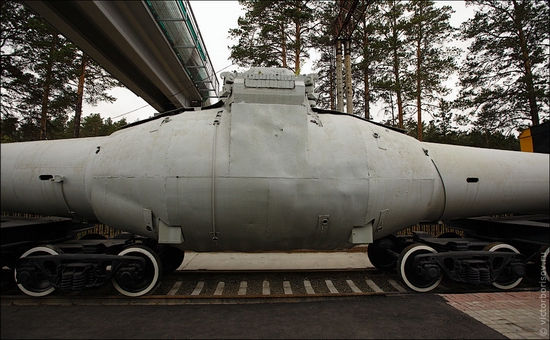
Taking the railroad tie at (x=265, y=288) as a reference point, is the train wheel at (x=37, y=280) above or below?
above

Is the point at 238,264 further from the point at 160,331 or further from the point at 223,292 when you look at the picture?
the point at 160,331

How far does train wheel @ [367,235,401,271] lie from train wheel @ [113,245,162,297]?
183 inches

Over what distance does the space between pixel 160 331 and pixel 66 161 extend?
11.7ft

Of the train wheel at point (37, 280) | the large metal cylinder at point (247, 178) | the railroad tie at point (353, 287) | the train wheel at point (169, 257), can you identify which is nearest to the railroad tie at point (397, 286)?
the railroad tie at point (353, 287)

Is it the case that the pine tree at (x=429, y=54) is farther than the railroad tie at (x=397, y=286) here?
Yes

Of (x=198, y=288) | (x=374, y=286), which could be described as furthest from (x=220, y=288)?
(x=374, y=286)

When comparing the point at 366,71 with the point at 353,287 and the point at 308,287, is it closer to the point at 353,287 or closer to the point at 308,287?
the point at 353,287

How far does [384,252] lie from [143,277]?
17.1 feet

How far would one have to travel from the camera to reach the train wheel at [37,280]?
4.96 meters

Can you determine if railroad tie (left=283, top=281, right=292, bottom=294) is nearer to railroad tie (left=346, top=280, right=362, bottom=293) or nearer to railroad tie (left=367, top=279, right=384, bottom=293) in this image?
railroad tie (left=346, top=280, right=362, bottom=293)

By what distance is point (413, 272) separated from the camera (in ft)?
18.8

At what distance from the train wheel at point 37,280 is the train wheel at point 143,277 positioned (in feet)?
3.65

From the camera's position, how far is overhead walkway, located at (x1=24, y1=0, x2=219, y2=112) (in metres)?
6.97

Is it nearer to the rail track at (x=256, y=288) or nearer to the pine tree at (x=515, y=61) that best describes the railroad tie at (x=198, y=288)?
the rail track at (x=256, y=288)
